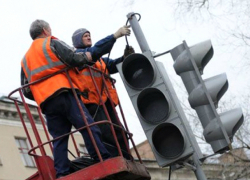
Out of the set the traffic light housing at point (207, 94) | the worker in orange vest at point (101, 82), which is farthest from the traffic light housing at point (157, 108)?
the worker in orange vest at point (101, 82)

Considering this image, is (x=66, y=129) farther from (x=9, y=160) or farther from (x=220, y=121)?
(x=9, y=160)

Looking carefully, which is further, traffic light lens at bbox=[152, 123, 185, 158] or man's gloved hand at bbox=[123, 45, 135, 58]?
man's gloved hand at bbox=[123, 45, 135, 58]

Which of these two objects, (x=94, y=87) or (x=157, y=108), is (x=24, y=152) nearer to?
(x=94, y=87)

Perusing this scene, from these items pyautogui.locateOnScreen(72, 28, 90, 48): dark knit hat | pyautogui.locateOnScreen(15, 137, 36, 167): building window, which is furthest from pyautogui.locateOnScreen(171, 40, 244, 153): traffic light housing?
pyautogui.locateOnScreen(15, 137, 36, 167): building window

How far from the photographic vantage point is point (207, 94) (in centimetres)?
924

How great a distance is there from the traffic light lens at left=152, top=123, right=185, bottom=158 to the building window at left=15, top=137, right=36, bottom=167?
34551mm

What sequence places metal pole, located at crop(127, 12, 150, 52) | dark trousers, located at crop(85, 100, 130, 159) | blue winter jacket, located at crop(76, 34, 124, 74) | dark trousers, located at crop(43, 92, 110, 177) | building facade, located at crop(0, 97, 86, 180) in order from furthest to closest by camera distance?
building facade, located at crop(0, 97, 86, 180) → dark trousers, located at crop(85, 100, 130, 159) → metal pole, located at crop(127, 12, 150, 52) → blue winter jacket, located at crop(76, 34, 124, 74) → dark trousers, located at crop(43, 92, 110, 177)

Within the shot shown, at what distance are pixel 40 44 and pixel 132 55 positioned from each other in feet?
3.42

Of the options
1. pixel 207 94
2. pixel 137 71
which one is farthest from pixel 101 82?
pixel 207 94

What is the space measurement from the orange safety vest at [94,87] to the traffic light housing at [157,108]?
0.35m

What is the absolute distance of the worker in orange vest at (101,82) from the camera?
9516mm

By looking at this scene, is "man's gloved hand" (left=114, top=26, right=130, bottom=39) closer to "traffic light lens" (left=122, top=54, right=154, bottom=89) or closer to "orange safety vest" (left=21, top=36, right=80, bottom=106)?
"traffic light lens" (left=122, top=54, right=154, bottom=89)

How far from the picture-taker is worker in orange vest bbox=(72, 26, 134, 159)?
31.2ft

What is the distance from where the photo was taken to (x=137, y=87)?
955cm
